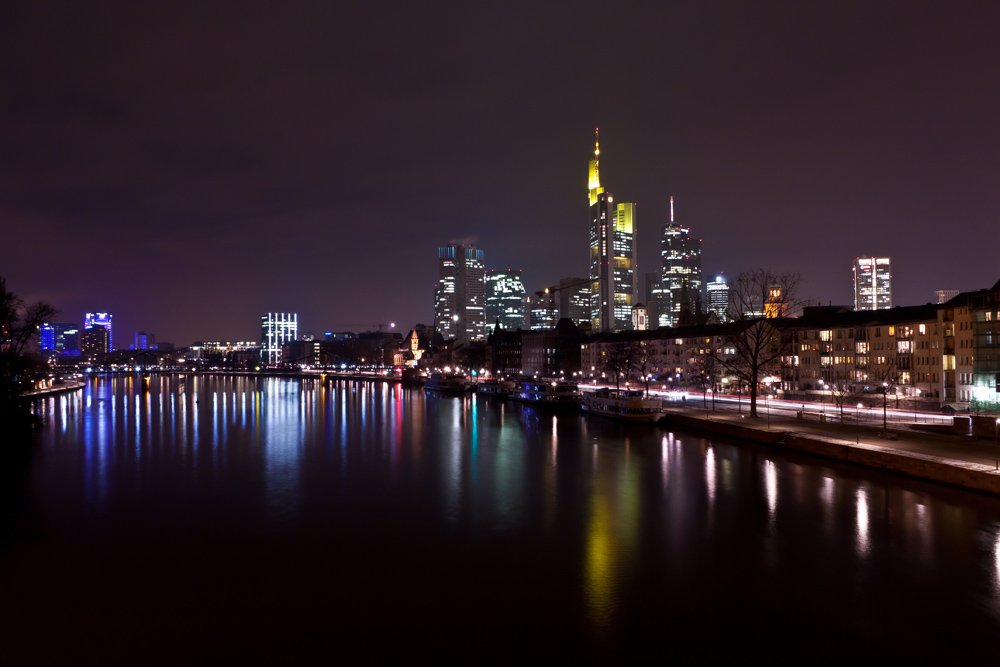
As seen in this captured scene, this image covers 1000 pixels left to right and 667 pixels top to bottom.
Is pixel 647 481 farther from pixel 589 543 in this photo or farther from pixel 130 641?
pixel 130 641

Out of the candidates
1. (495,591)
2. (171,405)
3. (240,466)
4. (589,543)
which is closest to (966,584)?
(589,543)

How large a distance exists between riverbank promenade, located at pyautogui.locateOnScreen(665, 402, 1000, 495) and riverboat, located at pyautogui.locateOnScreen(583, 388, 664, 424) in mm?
4558

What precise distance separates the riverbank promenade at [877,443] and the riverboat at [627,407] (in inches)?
179

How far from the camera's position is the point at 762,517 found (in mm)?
23422

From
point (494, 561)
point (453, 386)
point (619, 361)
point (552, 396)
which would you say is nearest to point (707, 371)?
point (619, 361)

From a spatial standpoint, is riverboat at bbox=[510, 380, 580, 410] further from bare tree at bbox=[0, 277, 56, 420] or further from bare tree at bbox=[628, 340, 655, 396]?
bare tree at bbox=[0, 277, 56, 420]

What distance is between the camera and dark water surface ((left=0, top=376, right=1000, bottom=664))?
45.1ft

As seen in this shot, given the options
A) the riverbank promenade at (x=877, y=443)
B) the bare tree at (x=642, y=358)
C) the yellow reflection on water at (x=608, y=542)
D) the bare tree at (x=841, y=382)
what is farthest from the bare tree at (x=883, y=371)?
the yellow reflection on water at (x=608, y=542)

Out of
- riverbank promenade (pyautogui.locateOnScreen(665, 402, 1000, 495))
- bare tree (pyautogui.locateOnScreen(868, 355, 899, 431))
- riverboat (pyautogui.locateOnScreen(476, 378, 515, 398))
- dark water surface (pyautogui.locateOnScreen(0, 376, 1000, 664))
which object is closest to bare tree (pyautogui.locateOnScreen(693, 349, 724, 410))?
bare tree (pyautogui.locateOnScreen(868, 355, 899, 431))

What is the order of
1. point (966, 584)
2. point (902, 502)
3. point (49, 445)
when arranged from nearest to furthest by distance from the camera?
1. point (966, 584)
2. point (902, 502)
3. point (49, 445)

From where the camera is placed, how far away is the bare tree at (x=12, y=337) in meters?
62.1

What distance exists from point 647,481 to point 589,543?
10943mm

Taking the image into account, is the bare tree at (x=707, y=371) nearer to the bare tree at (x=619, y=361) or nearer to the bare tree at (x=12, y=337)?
the bare tree at (x=619, y=361)

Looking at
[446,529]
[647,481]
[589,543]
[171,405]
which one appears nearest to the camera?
[589,543]
